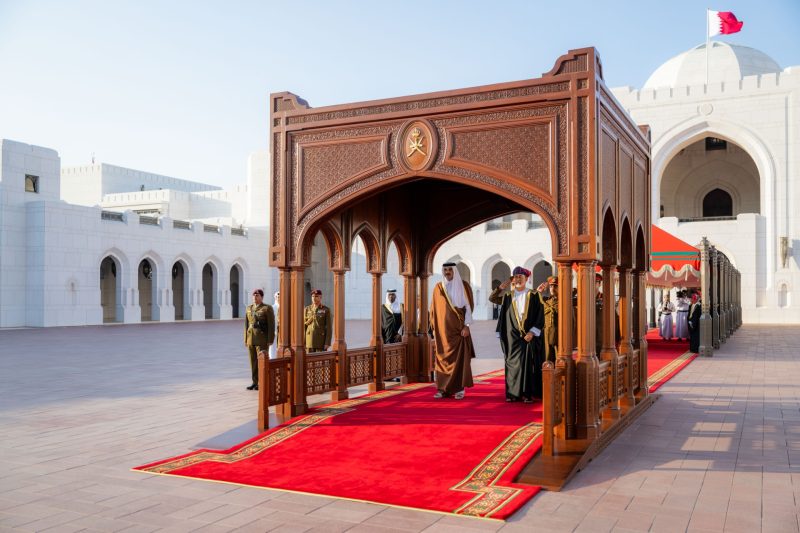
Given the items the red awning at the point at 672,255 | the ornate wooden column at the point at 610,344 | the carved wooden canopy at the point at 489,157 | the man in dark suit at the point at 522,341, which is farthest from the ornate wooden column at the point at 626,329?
the red awning at the point at 672,255

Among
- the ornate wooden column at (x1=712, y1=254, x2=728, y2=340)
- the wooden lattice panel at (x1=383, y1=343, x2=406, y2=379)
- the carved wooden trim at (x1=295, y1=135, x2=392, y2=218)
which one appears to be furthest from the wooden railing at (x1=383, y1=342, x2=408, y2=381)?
the ornate wooden column at (x1=712, y1=254, x2=728, y2=340)

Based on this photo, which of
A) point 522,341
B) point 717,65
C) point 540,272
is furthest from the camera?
point 540,272

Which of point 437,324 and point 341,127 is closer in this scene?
point 341,127

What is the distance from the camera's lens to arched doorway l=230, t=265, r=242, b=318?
1211 inches

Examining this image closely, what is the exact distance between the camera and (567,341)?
18.6 ft

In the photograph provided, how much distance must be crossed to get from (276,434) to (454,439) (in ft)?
5.05

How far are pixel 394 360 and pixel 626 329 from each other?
9.60 feet

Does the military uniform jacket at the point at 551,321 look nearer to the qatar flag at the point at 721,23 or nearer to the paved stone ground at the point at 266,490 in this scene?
the paved stone ground at the point at 266,490

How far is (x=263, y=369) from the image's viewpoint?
6.38m

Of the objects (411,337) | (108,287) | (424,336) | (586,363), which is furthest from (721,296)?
(108,287)

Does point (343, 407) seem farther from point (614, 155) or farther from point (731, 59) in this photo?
point (731, 59)

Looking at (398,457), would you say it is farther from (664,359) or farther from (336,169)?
(664,359)

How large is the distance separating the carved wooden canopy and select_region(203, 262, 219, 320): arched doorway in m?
22.2

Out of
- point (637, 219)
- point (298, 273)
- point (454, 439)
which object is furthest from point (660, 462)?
point (298, 273)
